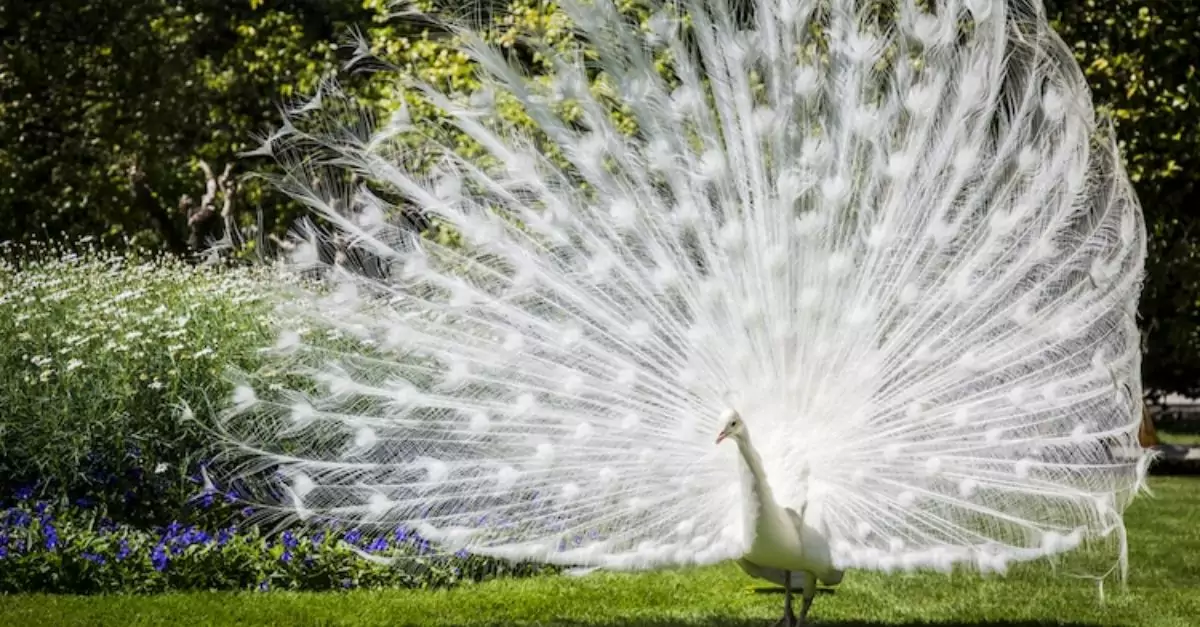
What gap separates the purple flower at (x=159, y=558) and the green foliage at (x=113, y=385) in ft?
1.68

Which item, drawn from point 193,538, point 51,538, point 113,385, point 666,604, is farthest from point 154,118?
point 666,604

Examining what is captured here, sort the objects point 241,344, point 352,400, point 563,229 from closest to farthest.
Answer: point 563,229, point 352,400, point 241,344

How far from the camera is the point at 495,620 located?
22.6 feet

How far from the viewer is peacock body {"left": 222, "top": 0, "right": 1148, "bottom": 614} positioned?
5.93 m

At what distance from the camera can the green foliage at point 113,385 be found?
25.8ft

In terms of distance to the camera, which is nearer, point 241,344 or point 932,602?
point 932,602

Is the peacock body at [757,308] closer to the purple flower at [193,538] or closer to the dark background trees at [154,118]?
the purple flower at [193,538]

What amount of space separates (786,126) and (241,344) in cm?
331

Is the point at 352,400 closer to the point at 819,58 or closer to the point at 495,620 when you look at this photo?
the point at 495,620

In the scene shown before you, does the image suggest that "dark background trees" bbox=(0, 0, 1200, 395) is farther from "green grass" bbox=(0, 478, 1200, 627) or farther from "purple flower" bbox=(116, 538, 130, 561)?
"purple flower" bbox=(116, 538, 130, 561)

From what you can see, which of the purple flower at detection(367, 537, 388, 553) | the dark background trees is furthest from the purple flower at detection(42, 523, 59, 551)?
the dark background trees

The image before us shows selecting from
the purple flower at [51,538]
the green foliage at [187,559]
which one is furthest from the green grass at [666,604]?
the purple flower at [51,538]

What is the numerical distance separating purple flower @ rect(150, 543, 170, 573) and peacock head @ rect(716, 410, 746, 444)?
3085 millimetres

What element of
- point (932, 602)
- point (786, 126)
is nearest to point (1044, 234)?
point (786, 126)
